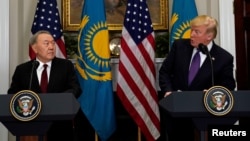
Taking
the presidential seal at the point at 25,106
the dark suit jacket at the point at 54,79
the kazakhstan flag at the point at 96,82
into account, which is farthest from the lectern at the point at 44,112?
the kazakhstan flag at the point at 96,82

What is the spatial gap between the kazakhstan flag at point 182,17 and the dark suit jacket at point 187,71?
1485 mm

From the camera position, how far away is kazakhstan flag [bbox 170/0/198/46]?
16.1ft

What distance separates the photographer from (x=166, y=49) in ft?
17.6

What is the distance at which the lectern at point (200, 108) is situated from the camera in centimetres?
262

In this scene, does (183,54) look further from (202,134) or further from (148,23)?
(148,23)

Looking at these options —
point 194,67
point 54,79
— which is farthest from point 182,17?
point 54,79

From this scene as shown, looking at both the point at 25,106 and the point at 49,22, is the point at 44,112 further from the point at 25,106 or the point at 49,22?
the point at 49,22

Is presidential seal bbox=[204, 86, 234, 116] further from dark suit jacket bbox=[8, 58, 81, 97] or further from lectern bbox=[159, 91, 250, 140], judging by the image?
dark suit jacket bbox=[8, 58, 81, 97]

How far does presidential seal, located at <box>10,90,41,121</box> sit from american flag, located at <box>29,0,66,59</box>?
221cm

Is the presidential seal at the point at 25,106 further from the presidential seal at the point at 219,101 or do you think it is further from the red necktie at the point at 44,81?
the presidential seal at the point at 219,101

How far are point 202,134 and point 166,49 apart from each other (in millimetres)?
2819

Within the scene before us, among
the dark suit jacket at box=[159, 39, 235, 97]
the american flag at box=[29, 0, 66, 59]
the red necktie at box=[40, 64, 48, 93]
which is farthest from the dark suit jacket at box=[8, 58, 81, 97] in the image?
the american flag at box=[29, 0, 66, 59]

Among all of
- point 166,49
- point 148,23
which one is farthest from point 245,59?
point 148,23

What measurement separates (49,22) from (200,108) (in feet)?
8.97
